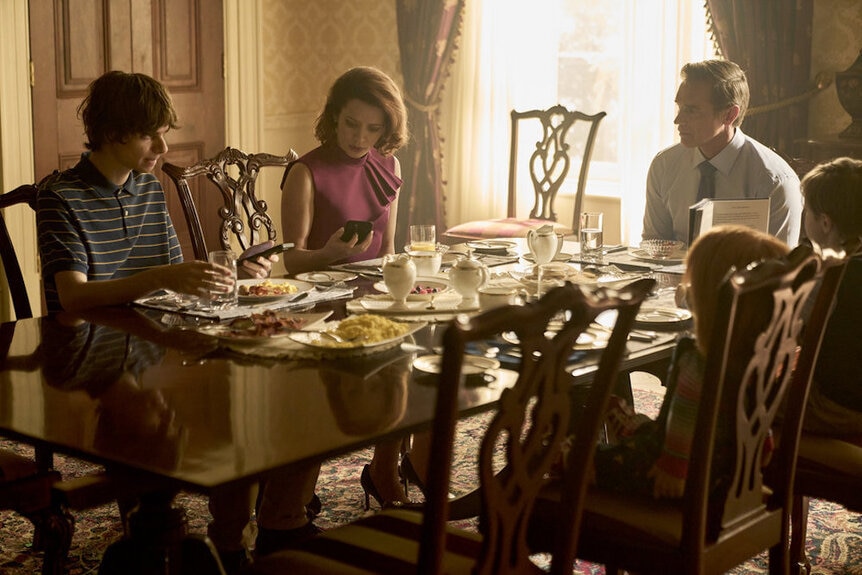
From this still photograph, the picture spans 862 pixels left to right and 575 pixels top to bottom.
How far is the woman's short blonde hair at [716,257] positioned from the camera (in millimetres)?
1851

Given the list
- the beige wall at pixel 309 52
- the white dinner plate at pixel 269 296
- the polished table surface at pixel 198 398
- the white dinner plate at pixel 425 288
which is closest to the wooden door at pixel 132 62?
the beige wall at pixel 309 52

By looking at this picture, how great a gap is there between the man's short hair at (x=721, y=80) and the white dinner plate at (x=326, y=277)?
4.39ft

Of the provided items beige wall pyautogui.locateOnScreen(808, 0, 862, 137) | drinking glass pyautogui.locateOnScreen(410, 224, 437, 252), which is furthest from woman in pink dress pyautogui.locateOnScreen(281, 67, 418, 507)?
beige wall pyautogui.locateOnScreen(808, 0, 862, 137)

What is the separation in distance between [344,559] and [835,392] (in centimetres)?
112

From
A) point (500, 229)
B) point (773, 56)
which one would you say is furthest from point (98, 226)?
point (773, 56)

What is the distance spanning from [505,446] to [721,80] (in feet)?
7.33

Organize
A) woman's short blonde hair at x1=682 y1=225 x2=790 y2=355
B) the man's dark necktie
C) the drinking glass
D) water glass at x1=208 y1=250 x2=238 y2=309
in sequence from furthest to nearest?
the man's dark necktie
the drinking glass
water glass at x1=208 y1=250 x2=238 y2=309
woman's short blonde hair at x1=682 y1=225 x2=790 y2=355

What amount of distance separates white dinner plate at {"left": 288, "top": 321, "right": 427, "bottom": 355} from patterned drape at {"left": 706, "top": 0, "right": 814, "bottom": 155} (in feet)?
8.77

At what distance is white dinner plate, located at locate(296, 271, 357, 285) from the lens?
2676 millimetres

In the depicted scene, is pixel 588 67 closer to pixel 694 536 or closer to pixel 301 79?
pixel 301 79

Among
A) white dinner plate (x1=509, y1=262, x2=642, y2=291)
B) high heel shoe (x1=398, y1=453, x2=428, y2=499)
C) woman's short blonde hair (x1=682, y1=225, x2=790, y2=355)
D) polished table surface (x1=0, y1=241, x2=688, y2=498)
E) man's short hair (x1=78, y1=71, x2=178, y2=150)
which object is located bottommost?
high heel shoe (x1=398, y1=453, x2=428, y2=499)

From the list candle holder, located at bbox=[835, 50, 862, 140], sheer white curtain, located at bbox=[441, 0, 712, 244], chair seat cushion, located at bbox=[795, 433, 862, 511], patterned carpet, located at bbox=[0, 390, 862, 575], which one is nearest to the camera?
chair seat cushion, located at bbox=[795, 433, 862, 511]

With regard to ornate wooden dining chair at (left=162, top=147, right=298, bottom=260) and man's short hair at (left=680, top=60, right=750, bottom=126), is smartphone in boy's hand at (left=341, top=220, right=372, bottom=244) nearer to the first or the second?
ornate wooden dining chair at (left=162, top=147, right=298, bottom=260)

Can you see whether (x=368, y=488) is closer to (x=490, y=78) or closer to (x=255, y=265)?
(x=255, y=265)
